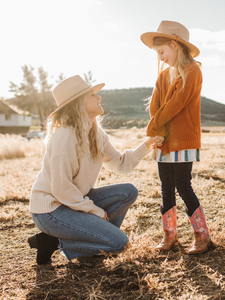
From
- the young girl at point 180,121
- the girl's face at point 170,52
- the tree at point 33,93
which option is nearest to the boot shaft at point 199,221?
the young girl at point 180,121

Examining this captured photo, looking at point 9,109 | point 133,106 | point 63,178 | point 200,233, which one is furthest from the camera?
point 133,106

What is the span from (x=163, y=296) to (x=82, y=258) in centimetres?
83

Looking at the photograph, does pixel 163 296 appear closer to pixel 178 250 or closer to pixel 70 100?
pixel 178 250

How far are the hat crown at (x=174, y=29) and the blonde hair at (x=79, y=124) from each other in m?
0.86

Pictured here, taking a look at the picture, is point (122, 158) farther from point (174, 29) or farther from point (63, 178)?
point (174, 29)

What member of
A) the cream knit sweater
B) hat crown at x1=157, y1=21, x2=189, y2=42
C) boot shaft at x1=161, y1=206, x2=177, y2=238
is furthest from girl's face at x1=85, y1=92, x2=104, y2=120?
boot shaft at x1=161, y1=206, x2=177, y2=238

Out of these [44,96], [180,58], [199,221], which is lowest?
[199,221]

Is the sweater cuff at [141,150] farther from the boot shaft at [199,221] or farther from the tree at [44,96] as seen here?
the tree at [44,96]

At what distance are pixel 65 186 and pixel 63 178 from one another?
0.07 meters

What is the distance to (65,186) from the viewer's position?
2.05 meters

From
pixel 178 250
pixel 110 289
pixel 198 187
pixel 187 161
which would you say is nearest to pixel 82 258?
pixel 110 289

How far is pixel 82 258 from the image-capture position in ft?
7.23

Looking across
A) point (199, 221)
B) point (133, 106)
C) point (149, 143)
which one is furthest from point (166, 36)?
point (133, 106)

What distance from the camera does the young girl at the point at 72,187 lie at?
2.05 m
